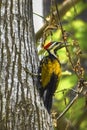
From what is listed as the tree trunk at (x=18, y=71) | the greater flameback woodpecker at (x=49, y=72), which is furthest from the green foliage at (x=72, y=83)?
the tree trunk at (x=18, y=71)

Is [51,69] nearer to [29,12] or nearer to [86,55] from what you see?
[29,12]

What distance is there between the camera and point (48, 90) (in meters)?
3.67

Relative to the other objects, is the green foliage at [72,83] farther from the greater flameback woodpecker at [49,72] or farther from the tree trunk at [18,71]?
the tree trunk at [18,71]

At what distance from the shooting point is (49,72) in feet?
12.0

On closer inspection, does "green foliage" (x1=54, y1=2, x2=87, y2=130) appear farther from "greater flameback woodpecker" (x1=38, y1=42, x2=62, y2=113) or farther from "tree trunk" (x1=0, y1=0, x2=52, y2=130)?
"tree trunk" (x1=0, y1=0, x2=52, y2=130)

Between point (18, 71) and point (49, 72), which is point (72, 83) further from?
point (18, 71)

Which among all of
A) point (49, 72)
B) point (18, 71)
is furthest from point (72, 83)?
point (18, 71)

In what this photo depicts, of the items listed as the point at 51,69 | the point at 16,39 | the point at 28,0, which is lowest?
the point at 51,69

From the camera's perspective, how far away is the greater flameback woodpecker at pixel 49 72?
3.60 m

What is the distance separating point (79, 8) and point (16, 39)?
10.7 feet

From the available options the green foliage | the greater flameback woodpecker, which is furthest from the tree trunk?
the green foliage

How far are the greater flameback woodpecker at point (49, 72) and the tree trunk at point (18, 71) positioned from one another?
7cm

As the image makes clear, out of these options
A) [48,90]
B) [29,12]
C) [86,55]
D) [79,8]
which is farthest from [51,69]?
[79,8]

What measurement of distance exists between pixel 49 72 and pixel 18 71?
1.12 ft
